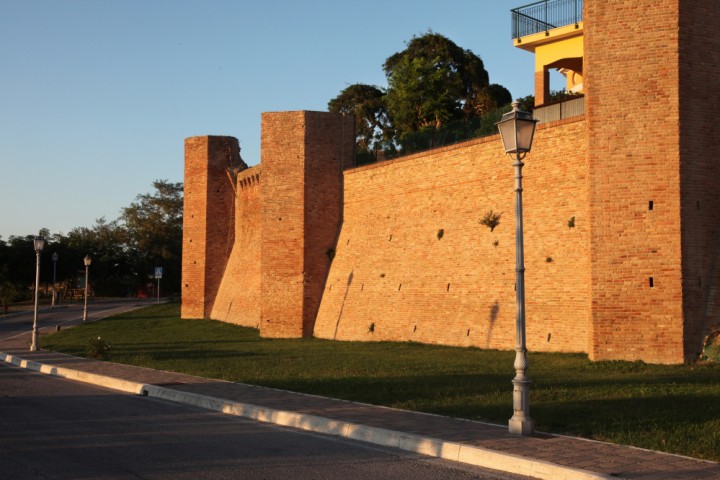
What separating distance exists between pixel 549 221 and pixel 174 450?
44.9 feet

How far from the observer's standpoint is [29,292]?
75875mm

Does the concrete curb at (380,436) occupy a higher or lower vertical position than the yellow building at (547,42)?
lower

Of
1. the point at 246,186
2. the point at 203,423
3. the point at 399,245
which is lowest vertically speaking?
the point at 203,423

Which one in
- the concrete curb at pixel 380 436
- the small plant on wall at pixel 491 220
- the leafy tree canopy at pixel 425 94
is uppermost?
the leafy tree canopy at pixel 425 94

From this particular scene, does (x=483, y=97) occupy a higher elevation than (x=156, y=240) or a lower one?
higher

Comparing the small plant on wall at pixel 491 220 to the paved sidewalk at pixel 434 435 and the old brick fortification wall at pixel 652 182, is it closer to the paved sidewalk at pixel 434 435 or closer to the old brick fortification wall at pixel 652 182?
the old brick fortification wall at pixel 652 182

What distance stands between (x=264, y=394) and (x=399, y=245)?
13.5 meters

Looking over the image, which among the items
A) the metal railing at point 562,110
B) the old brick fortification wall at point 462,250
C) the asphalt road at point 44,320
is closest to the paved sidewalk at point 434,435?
the old brick fortification wall at point 462,250

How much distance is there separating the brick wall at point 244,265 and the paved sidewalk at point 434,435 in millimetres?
20470

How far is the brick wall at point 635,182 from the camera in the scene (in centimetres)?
1677

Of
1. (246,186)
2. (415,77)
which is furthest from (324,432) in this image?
(415,77)

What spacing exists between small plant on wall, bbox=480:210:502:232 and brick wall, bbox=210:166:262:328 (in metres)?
15.8

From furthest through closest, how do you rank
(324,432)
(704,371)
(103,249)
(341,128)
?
1. (103,249)
2. (341,128)
3. (704,371)
4. (324,432)

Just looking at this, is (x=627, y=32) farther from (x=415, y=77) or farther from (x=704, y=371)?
(x=415, y=77)
